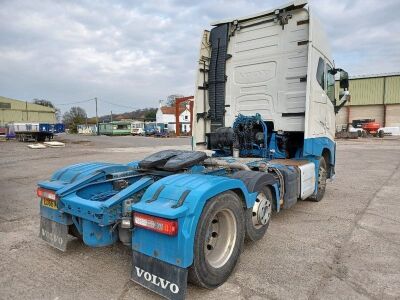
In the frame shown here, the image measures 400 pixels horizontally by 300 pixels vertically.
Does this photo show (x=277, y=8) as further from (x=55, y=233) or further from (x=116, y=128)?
(x=116, y=128)

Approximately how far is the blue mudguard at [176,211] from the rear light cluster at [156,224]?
0.04 metres

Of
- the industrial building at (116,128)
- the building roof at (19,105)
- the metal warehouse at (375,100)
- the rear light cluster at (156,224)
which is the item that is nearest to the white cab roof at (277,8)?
the rear light cluster at (156,224)

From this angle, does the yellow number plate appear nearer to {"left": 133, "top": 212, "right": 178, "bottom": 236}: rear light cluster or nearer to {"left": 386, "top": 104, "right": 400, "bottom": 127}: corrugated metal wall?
{"left": 133, "top": 212, "right": 178, "bottom": 236}: rear light cluster

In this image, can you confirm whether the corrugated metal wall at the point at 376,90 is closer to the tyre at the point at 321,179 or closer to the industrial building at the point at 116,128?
the industrial building at the point at 116,128

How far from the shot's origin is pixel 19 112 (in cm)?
6097

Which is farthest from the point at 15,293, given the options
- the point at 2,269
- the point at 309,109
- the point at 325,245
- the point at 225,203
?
the point at 309,109

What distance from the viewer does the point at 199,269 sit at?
272cm

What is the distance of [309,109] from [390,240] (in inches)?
94.1

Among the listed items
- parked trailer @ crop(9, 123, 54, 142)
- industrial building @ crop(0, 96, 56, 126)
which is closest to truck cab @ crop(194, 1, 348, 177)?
parked trailer @ crop(9, 123, 54, 142)

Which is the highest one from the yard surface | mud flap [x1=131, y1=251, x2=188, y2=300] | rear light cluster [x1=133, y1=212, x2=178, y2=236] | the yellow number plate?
rear light cluster [x1=133, y1=212, x2=178, y2=236]

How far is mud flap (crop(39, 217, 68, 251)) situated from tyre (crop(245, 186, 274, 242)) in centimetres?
206

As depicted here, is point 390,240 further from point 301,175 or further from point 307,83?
point 307,83

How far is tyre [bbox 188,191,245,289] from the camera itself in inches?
107

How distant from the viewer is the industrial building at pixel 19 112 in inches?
2271
